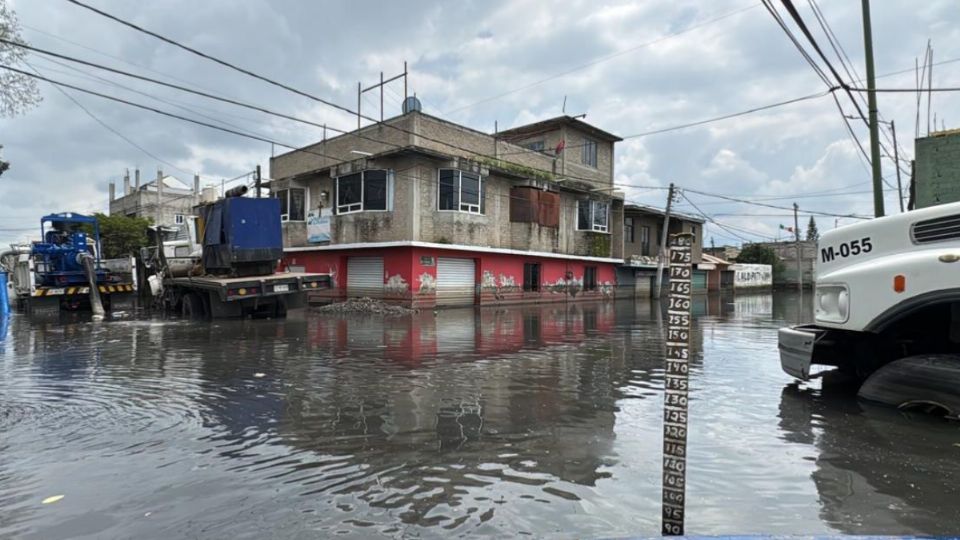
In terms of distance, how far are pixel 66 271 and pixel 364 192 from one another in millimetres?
10919

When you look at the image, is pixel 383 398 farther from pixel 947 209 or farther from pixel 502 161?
pixel 502 161

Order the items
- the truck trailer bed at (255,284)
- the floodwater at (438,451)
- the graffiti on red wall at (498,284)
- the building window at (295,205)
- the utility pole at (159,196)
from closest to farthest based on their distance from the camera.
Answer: the floodwater at (438,451), the truck trailer bed at (255,284), the graffiti on red wall at (498,284), the building window at (295,205), the utility pole at (159,196)

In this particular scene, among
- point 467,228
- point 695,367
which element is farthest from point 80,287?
point 695,367

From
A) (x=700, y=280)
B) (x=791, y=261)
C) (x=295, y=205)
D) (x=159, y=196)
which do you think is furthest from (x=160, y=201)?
(x=791, y=261)

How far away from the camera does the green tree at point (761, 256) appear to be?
56656mm

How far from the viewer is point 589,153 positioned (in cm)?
3155

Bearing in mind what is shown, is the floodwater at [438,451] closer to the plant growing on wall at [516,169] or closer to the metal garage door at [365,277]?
the metal garage door at [365,277]

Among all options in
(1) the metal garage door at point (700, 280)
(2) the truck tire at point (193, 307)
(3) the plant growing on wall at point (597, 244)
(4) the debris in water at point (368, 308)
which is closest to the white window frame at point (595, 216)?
(3) the plant growing on wall at point (597, 244)

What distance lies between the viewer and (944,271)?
14.2ft

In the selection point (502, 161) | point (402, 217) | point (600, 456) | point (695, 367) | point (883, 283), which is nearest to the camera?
point (600, 456)

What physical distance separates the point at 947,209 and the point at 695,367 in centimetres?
461

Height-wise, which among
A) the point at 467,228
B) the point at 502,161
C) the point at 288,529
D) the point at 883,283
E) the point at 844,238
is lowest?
the point at 288,529

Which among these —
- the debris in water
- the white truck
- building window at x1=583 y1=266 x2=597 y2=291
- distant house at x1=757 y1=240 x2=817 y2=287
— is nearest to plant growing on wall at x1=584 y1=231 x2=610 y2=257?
building window at x1=583 y1=266 x2=597 y2=291

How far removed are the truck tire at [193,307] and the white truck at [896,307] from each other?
630 inches
